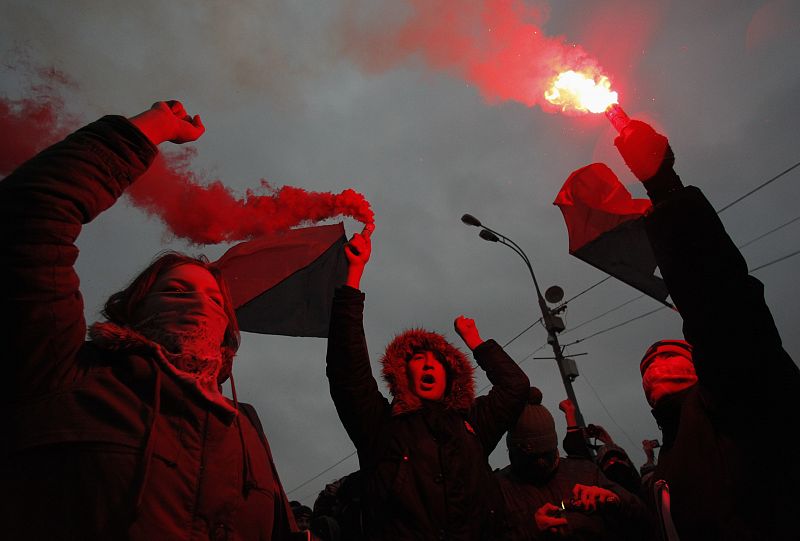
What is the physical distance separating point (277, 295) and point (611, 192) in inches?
149

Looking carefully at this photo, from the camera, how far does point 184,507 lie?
5.29 feet

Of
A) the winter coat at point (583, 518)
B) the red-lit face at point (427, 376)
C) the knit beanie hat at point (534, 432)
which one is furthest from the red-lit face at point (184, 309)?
the knit beanie hat at point (534, 432)

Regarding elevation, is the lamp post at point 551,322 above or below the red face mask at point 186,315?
above

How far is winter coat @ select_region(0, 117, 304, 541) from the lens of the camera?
1377 mm

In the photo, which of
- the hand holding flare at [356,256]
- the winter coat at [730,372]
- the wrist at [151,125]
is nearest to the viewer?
the winter coat at [730,372]

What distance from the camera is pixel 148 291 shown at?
2.22m

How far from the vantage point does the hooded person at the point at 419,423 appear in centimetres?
283

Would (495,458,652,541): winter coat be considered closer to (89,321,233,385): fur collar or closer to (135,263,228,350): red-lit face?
(135,263,228,350): red-lit face

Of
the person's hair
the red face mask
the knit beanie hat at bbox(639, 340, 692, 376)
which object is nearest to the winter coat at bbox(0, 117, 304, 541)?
the red face mask

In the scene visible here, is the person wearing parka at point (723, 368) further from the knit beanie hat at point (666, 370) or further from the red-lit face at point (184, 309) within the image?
the red-lit face at point (184, 309)

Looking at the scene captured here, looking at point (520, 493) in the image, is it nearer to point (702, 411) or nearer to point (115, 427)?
point (702, 411)

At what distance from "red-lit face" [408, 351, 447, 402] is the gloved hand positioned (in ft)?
7.31

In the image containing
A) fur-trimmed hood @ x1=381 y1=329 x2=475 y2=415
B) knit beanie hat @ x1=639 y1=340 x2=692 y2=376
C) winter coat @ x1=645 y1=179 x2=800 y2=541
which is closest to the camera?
winter coat @ x1=645 y1=179 x2=800 y2=541

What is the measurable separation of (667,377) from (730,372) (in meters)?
1.28
